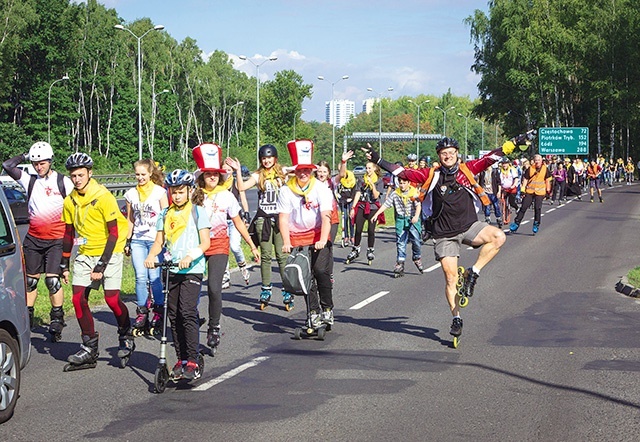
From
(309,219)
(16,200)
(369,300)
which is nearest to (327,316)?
(309,219)

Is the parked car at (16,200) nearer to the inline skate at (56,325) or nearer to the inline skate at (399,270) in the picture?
the inline skate at (399,270)

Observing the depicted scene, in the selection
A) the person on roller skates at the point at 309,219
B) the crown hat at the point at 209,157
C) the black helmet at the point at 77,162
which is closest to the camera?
the black helmet at the point at 77,162

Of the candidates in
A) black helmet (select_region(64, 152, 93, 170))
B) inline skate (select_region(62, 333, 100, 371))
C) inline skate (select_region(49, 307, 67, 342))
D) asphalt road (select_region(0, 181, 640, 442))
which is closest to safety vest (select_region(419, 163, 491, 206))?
asphalt road (select_region(0, 181, 640, 442))

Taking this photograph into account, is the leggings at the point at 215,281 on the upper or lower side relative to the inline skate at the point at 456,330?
upper

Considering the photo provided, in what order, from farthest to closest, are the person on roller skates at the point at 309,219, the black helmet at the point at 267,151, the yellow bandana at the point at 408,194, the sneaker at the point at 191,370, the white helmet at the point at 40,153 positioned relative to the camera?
the yellow bandana at the point at 408,194, the black helmet at the point at 267,151, the person on roller skates at the point at 309,219, the white helmet at the point at 40,153, the sneaker at the point at 191,370

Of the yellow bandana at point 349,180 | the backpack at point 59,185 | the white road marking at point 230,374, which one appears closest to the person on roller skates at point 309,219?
the white road marking at point 230,374

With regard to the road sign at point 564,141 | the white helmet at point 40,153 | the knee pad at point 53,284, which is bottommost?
the knee pad at point 53,284

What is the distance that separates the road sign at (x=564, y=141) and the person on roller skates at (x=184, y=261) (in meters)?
62.9

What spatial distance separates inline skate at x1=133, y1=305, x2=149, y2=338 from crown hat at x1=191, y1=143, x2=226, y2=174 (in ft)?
5.61

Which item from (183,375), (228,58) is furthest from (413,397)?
(228,58)

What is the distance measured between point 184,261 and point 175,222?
412 millimetres

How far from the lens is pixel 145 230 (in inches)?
393

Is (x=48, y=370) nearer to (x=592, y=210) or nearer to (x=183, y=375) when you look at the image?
(x=183, y=375)

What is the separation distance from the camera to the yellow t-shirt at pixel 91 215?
8359 millimetres
